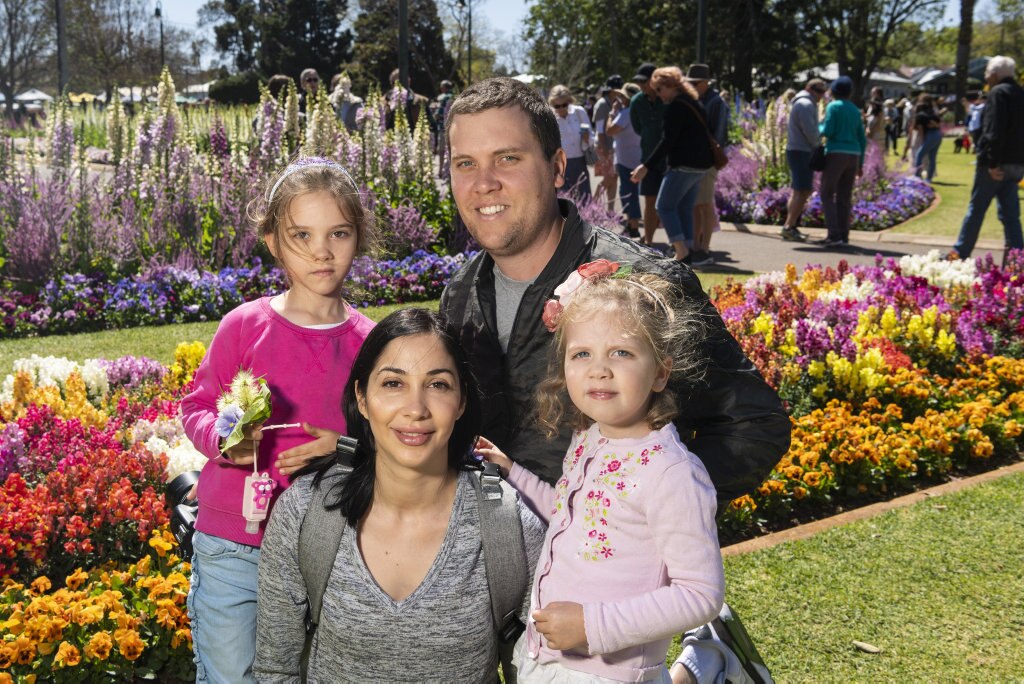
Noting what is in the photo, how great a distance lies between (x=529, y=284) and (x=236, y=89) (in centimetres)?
5230

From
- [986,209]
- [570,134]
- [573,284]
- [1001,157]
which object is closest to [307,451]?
[573,284]

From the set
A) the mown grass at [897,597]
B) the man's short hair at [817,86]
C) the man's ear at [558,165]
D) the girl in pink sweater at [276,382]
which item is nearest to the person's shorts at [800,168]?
the man's short hair at [817,86]

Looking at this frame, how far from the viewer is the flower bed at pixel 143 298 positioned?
7625 mm

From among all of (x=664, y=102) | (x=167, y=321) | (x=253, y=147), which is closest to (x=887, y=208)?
(x=664, y=102)

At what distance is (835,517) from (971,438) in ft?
3.96

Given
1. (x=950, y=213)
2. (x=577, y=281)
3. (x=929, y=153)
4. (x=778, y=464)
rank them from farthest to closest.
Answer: (x=929, y=153) < (x=950, y=213) < (x=778, y=464) < (x=577, y=281)

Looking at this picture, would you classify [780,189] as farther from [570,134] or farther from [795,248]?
[570,134]

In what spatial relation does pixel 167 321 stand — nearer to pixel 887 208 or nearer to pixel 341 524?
pixel 341 524

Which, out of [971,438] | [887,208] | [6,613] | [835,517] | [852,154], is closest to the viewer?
[6,613]

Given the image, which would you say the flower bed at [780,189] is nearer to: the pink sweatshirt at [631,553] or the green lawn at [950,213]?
the green lawn at [950,213]

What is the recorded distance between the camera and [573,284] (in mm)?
2010

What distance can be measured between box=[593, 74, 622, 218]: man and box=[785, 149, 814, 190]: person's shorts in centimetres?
245

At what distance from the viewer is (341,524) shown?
2121 mm

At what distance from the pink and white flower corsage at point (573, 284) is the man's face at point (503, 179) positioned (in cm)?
34
